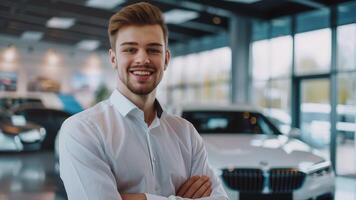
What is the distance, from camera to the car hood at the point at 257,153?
10.0ft

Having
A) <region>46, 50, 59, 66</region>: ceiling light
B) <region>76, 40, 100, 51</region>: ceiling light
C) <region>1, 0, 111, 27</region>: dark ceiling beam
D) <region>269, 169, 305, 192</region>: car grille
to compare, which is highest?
<region>1, 0, 111, 27</region>: dark ceiling beam

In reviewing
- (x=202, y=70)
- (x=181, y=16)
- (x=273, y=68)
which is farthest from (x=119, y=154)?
(x=202, y=70)

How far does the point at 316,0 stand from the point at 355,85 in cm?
173

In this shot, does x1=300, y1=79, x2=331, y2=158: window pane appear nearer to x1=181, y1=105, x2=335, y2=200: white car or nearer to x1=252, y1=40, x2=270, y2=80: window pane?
x1=252, y1=40, x2=270, y2=80: window pane

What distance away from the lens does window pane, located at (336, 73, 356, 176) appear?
22.9 feet

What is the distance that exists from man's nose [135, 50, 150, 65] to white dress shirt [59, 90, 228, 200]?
5.9 inches

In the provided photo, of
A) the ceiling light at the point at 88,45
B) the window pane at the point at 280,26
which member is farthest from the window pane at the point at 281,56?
the ceiling light at the point at 88,45

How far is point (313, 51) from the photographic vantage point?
7.83 meters

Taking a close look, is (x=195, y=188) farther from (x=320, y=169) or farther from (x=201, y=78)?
(x=201, y=78)

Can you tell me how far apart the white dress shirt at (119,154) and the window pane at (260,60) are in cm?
796

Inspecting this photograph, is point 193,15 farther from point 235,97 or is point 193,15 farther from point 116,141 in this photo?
point 116,141

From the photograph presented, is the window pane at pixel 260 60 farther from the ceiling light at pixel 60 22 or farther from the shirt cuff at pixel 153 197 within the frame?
the shirt cuff at pixel 153 197

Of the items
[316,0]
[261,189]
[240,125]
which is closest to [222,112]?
[240,125]

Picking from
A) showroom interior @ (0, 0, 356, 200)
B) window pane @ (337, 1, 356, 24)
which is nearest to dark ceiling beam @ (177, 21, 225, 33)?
showroom interior @ (0, 0, 356, 200)
